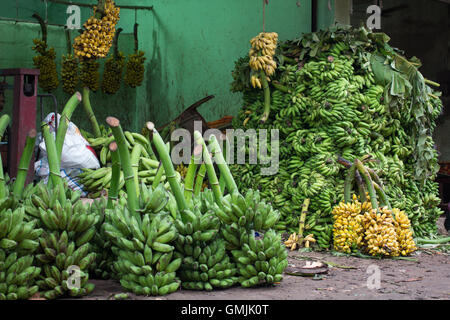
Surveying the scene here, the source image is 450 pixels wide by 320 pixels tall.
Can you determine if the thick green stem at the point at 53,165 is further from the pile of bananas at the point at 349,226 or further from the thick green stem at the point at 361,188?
the thick green stem at the point at 361,188

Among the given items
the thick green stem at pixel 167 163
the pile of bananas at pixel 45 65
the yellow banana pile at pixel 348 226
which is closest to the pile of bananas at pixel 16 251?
the thick green stem at pixel 167 163

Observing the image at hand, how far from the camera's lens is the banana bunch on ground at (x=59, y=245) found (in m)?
2.86

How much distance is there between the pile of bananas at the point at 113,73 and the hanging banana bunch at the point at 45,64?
68 centimetres

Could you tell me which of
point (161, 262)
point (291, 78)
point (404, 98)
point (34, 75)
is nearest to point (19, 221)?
point (161, 262)

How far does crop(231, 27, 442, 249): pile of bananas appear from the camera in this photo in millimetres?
5133

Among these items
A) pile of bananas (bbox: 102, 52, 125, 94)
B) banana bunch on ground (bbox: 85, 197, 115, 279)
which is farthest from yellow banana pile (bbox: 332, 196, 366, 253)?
pile of bananas (bbox: 102, 52, 125, 94)

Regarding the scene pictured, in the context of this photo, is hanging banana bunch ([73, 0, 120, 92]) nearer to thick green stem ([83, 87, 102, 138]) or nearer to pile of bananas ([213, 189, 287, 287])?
thick green stem ([83, 87, 102, 138])

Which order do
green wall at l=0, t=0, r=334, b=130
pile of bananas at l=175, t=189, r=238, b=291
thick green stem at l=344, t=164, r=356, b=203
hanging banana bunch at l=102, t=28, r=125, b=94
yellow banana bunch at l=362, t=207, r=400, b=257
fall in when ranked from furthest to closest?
1. green wall at l=0, t=0, r=334, b=130
2. hanging banana bunch at l=102, t=28, r=125, b=94
3. thick green stem at l=344, t=164, r=356, b=203
4. yellow banana bunch at l=362, t=207, r=400, b=257
5. pile of bananas at l=175, t=189, r=238, b=291

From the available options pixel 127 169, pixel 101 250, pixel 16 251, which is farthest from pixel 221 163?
pixel 16 251

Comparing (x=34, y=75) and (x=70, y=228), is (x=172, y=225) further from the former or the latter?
(x=34, y=75)

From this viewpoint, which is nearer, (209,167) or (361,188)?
(209,167)

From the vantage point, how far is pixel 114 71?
7.40 m

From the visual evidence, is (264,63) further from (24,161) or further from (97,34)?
(24,161)

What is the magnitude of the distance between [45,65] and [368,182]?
422 centimetres
